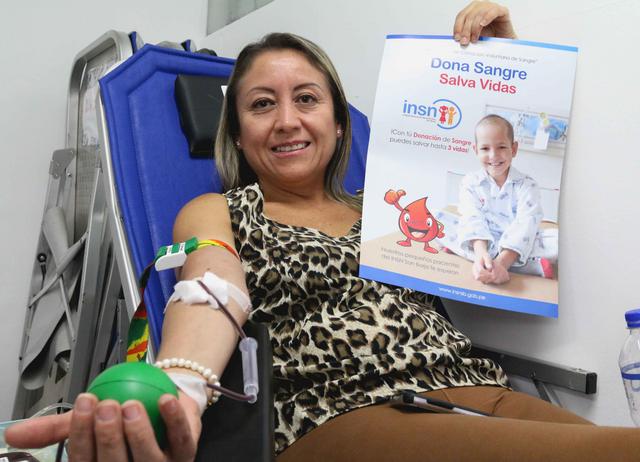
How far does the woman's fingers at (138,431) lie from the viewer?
24.1 inches

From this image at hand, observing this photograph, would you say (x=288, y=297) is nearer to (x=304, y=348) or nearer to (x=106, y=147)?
(x=304, y=348)

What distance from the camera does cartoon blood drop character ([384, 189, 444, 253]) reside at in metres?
1.40

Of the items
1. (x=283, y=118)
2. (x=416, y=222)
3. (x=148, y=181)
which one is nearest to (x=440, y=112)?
(x=416, y=222)

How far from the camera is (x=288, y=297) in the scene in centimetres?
122

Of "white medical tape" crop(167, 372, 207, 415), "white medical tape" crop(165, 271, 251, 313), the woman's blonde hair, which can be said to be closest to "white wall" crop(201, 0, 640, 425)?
the woman's blonde hair

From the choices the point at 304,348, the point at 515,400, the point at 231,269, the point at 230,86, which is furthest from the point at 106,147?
the point at 515,400

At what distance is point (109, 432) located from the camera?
1.98 feet

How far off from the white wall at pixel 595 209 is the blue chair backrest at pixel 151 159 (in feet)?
2.75

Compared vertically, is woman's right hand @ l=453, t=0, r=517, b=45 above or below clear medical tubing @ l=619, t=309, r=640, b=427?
above

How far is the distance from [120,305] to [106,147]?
67 cm

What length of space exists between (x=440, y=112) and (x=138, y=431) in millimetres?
1068

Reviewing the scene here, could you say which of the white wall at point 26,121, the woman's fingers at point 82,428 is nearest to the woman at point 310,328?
the woman's fingers at point 82,428

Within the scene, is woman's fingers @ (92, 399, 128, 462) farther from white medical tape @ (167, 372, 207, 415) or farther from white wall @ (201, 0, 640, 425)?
white wall @ (201, 0, 640, 425)

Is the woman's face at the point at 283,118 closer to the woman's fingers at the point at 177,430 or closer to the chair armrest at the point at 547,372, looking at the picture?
the chair armrest at the point at 547,372
